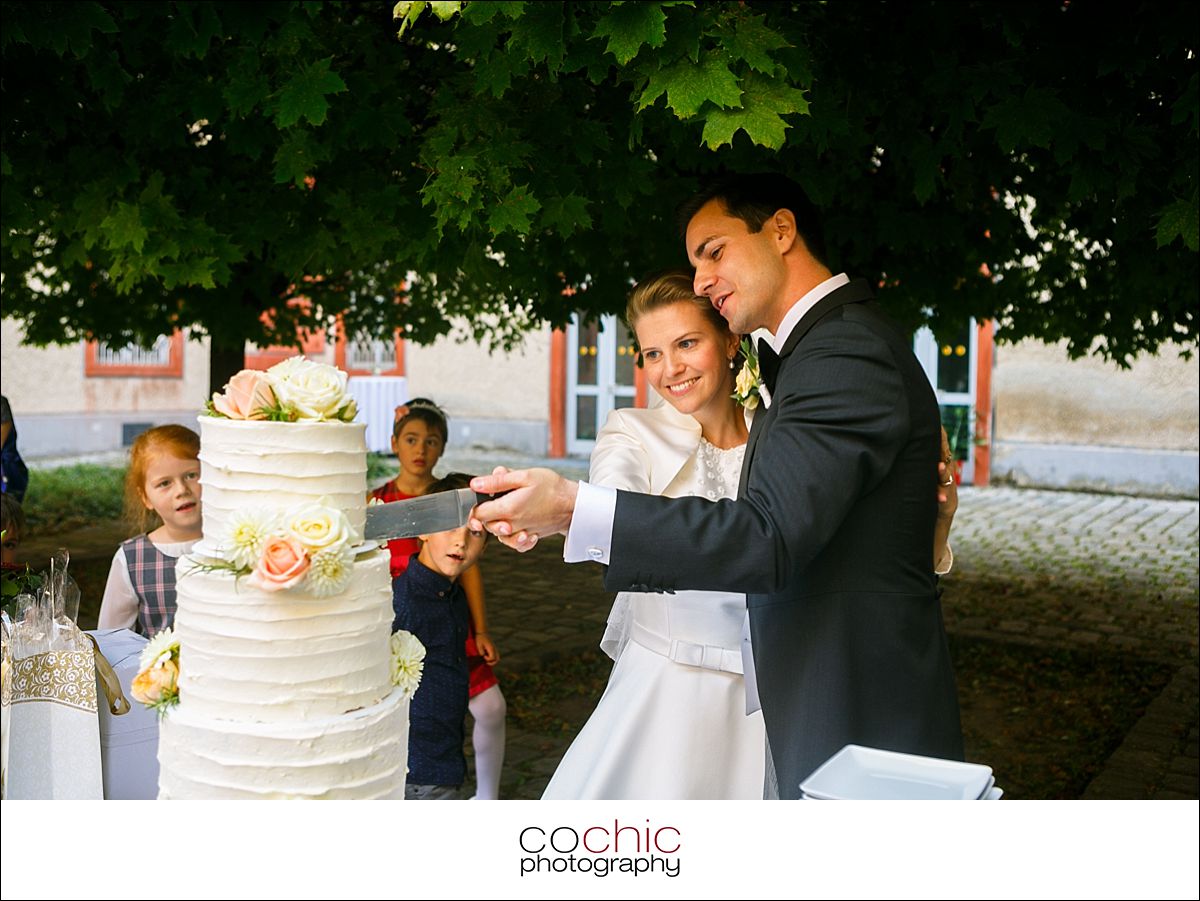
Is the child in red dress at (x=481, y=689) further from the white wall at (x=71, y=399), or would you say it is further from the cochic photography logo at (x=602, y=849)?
the white wall at (x=71, y=399)

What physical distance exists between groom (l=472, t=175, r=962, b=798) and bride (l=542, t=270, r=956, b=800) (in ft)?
1.45

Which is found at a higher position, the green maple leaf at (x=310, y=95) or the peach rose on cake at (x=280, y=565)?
the green maple leaf at (x=310, y=95)

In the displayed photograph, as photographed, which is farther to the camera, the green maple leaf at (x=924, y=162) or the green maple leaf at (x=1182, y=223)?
the green maple leaf at (x=924, y=162)

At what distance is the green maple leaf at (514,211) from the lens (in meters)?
4.52

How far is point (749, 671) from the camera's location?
3074mm

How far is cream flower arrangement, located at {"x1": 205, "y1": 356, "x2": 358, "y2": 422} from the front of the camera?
2092mm

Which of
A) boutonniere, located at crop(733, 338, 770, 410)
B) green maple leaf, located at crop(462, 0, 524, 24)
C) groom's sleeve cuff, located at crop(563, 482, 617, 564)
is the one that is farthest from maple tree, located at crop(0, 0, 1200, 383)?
groom's sleeve cuff, located at crop(563, 482, 617, 564)

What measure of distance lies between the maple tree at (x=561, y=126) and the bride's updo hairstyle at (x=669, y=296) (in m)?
0.47

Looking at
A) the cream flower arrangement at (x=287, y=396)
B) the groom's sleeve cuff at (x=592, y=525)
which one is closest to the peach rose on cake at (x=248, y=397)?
the cream flower arrangement at (x=287, y=396)

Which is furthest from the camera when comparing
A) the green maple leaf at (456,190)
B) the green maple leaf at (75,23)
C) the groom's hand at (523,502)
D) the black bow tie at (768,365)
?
the green maple leaf at (456,190)

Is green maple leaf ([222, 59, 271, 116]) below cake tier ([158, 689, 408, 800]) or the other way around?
the other way around

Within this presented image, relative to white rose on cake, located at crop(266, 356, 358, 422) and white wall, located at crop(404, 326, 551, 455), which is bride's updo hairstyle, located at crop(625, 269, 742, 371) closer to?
white rose on cake, located at crop(266, 356, 358, 422)

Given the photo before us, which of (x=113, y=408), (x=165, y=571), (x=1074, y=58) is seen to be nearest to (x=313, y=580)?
(x=165, y=571)

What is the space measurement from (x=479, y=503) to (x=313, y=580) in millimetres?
445
